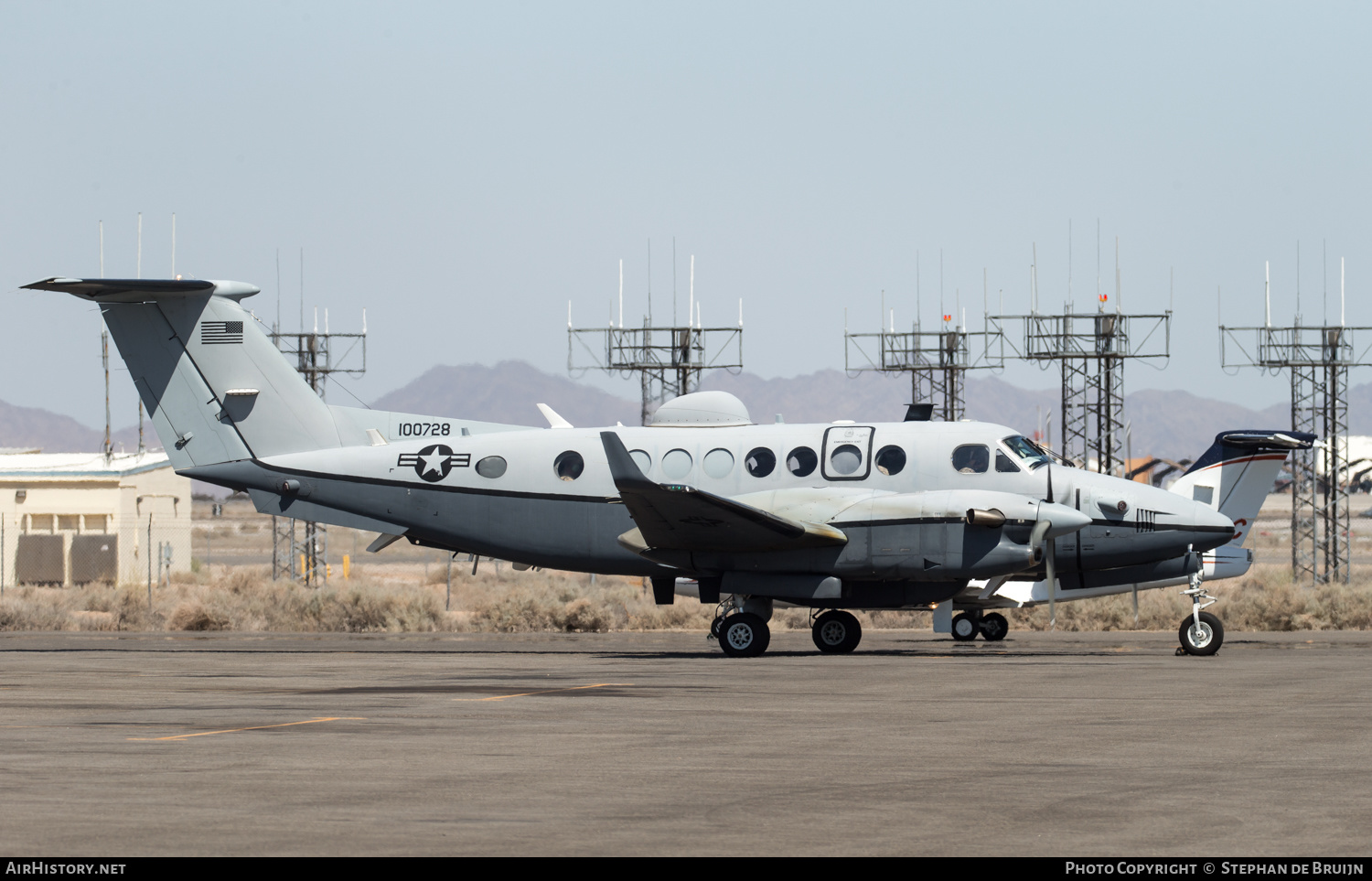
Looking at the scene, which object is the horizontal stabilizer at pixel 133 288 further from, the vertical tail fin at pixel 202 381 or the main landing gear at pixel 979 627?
the main landing gear at pixel 979 627

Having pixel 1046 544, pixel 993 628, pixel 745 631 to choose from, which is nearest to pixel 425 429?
pixel 745 631

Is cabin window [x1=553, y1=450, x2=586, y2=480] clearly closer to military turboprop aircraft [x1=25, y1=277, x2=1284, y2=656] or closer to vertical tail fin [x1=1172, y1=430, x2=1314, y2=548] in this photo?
military turboprop aircraft [x1=25, y1=277, x2=1284, y2=656]

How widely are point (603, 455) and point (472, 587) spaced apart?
30362mm

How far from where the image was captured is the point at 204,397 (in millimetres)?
25281

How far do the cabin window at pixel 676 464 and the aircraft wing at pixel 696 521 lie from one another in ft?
4.11

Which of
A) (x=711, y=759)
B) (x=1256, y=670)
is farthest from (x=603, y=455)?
(x=711, y=759)

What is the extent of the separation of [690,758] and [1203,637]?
13744 millimetres

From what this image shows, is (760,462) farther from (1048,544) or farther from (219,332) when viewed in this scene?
(219,332)

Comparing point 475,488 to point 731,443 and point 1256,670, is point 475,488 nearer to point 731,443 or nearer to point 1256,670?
point 731,443

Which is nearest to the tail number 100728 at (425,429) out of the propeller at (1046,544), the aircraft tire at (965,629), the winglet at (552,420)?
the winglet at (552,420)

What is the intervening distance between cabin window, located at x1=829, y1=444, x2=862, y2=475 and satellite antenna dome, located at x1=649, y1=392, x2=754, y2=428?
192 cm

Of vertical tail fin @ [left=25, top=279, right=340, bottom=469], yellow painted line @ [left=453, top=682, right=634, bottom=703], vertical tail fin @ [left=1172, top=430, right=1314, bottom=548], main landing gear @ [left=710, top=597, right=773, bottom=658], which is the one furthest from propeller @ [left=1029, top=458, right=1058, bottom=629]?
vertical tail fin @ [left=25, top=279, right=340, bottom=469]

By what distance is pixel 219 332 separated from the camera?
2539 centimetres

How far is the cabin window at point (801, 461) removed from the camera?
2338 cm
